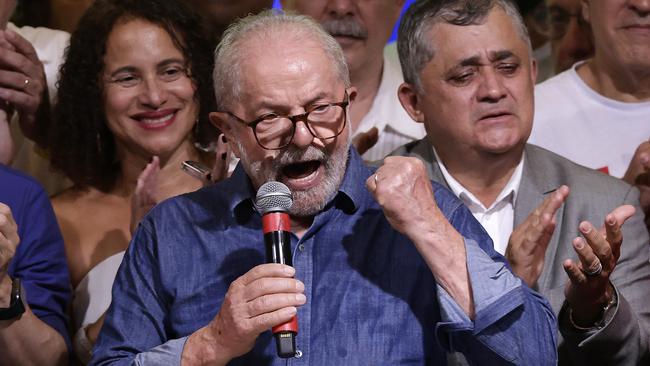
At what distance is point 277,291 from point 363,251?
415mm

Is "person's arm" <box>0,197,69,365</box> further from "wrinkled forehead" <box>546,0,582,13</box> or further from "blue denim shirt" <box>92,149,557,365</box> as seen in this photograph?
"wrinkled forehead" <box>546,0,582,13</box>

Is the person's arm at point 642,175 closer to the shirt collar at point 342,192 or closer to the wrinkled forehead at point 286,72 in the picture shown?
the shirt collar at point 342,192

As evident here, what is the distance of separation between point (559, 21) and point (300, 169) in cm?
182

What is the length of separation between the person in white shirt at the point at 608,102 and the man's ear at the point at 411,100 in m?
0.44

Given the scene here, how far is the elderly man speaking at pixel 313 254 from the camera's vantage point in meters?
2.37

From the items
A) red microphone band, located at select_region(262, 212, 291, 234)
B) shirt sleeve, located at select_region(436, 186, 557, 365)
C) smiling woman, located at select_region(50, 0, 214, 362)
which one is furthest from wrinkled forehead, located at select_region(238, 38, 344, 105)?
smiling woman, located at select_region(50, 0, 214, 362)

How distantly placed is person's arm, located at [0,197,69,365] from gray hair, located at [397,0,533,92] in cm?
109

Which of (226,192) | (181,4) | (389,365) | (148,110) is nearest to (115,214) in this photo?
(148,110)

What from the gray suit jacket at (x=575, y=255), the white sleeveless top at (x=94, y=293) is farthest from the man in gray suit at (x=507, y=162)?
the white sleeveless top at (x=94, y=293)

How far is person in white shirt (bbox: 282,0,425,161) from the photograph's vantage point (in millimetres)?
3857

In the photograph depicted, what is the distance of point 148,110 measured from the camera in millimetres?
3508

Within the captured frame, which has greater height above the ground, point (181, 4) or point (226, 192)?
point (181, 4)

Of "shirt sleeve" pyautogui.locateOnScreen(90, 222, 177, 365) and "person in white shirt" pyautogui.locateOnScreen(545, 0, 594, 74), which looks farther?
"person in white shirt" pyautogui.locateOnScreen(545, 0, 594, 74)

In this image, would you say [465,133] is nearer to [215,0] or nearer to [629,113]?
[629,113]
